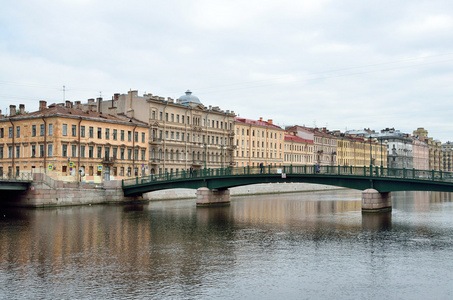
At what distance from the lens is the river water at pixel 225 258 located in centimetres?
2136

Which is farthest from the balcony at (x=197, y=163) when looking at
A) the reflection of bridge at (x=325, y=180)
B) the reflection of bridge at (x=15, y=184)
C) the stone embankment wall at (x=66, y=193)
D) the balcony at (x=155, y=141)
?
the reflection of bridge at (x=15, y=184)

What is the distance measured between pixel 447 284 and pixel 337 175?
31.9 m

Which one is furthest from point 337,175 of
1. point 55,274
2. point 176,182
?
point 55,274

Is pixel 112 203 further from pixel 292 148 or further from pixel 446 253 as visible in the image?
pixel 292 148

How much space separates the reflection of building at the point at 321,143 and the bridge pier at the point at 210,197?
71.3 metres

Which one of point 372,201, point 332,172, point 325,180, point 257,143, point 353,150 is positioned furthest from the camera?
point 353,150

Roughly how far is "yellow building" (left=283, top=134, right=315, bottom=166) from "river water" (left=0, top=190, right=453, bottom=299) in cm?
7501

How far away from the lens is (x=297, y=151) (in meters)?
129

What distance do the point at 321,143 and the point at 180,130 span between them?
63.9m

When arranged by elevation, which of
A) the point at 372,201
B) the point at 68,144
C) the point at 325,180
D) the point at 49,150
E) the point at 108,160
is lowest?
the point at 372,201

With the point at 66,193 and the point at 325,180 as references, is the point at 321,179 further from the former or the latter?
the point at 66,193

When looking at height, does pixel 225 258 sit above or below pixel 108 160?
below

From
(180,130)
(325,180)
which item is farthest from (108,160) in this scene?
(325,180)

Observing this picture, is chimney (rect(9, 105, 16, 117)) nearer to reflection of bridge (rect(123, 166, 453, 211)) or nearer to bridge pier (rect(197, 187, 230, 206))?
reflection of bridge (rect(123, 166, 453, 211))
